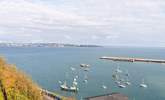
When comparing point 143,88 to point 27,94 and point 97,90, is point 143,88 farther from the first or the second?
point 27,94

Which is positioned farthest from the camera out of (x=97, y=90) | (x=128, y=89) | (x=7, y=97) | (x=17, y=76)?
(x=128, y=89)

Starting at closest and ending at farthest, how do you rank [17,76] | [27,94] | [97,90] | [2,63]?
[27,94] < [17,76] < [2,63] < [97,90]

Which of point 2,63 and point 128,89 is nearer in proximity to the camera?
point 2,63

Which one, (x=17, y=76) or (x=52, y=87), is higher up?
(x=17, y=76)

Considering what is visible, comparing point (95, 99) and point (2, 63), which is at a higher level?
point (2, 63)

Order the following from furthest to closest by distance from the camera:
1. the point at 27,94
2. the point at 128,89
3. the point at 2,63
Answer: the point at 128,89 → the point at 2,63 → the point at 27,94

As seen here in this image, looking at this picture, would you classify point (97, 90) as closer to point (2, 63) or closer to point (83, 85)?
point (83, 85)

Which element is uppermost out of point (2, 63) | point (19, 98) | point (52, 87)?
point (2, 63)

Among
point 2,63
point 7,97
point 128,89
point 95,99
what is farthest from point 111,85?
point 7,97

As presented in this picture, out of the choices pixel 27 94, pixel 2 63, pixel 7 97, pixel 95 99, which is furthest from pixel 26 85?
pixel 95 99
